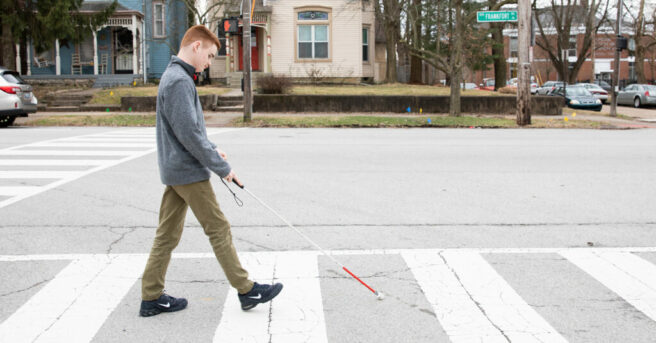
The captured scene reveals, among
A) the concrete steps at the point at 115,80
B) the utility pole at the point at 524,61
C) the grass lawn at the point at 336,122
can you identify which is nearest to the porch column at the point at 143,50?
the concrete steps at the point at 115,80

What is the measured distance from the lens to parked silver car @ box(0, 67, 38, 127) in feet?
61.7

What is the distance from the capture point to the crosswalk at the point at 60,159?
9.48 metres

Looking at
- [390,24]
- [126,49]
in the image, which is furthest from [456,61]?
[126,49]

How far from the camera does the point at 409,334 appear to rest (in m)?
4.18

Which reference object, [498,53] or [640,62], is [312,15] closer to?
[498,53]

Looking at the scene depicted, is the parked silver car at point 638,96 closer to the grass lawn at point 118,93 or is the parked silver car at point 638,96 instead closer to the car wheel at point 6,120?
the grass lawn at point 118,93

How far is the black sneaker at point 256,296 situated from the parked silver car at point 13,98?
55.2 feet

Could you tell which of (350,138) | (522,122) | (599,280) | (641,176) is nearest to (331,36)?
(522,122)

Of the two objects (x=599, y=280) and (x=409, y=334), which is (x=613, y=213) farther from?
(x=409, y=334)

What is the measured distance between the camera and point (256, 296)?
179 inches

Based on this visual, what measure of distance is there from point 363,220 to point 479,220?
4.32 ft

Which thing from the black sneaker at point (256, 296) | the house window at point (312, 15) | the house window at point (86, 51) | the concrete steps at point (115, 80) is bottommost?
the black sneaker at point (256, 296)

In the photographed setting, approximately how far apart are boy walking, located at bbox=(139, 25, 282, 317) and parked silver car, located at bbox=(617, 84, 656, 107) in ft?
121

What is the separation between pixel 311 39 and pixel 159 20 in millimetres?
8696
